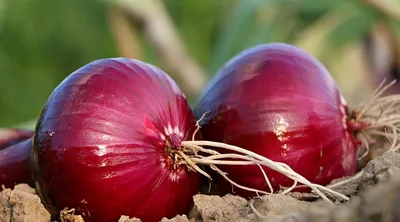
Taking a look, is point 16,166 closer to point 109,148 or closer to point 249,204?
point 109,148

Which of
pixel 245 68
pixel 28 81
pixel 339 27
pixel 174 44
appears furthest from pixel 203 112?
pixel 28 81

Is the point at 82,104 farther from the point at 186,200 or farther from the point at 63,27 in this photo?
the point at 63,27

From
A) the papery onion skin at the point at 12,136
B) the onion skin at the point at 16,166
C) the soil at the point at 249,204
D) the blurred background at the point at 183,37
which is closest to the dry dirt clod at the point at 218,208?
the soil at the point at 249,204

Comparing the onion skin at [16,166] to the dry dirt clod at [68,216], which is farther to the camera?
the onion skin at [16,166]

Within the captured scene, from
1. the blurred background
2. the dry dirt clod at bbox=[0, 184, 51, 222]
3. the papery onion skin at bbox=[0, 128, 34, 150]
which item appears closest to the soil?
the dry dirt clod at bbox=[0, 184, 51, 222]

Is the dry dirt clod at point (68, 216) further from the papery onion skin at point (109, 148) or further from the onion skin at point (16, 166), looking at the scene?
the onion skin at point (16, 166)

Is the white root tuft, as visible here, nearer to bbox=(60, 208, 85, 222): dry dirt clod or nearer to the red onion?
the red onion
